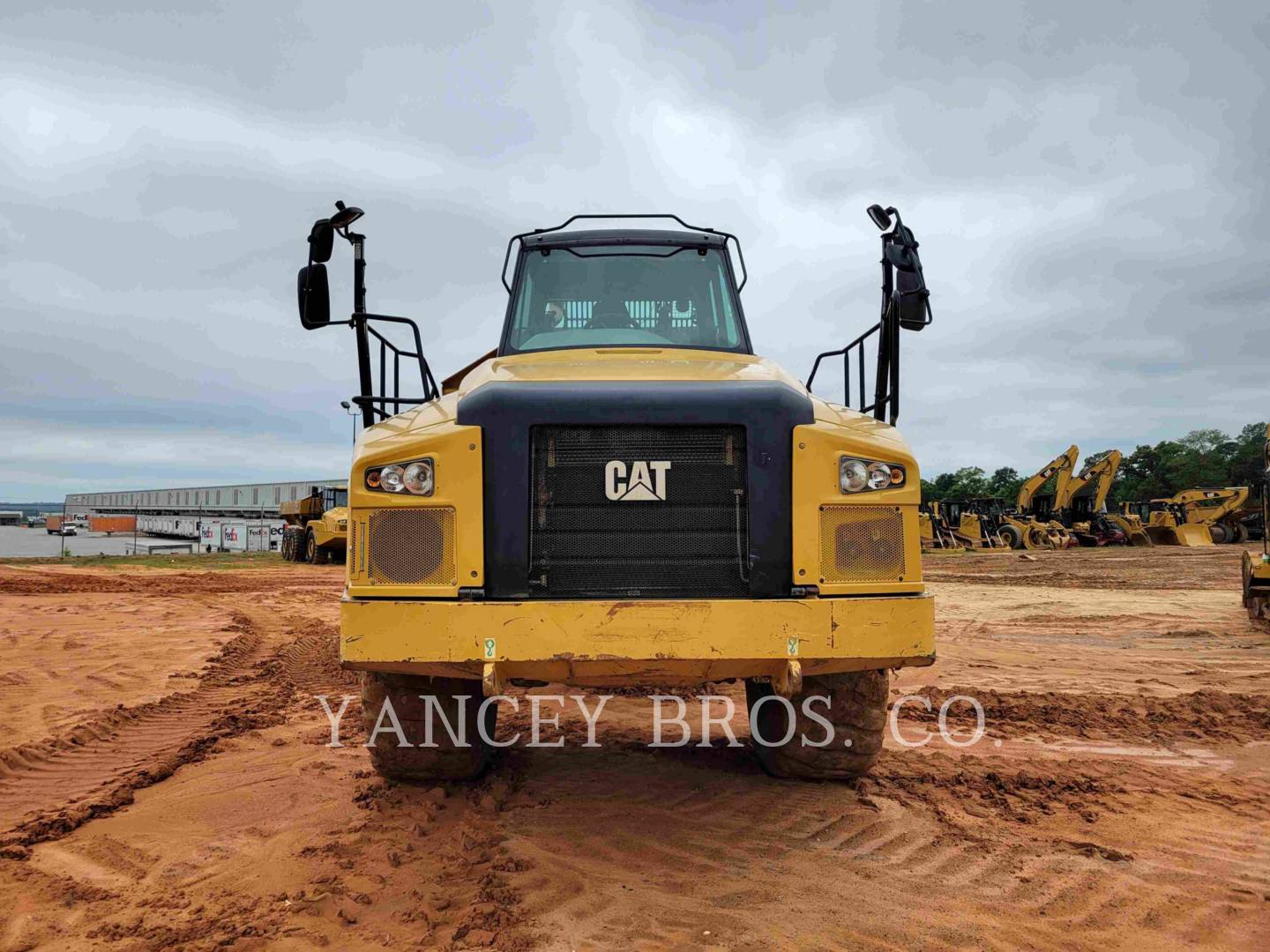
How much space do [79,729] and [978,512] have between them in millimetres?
33099

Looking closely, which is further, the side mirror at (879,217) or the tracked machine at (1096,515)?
the tracked machine at (1096,515)

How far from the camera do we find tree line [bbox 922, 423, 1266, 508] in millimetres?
59812

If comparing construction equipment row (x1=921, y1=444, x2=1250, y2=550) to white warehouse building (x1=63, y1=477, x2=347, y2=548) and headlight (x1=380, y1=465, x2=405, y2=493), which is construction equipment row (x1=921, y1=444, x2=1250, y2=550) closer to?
white warehouse building (x1=63, y1=477, x2=347, y2=548)

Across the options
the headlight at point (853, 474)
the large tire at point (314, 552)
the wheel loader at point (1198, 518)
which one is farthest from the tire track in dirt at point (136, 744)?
the wheel loader at point (1198, 518)

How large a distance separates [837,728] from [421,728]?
1976 mm

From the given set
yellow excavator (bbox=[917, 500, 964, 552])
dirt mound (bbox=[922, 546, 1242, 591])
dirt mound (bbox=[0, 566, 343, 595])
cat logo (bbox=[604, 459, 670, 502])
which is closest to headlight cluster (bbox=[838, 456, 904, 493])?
cat logo (bbox=[604, 459, 670, 502])

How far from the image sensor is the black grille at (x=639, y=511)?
358 centimetres

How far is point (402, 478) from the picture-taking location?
3537 millimetres

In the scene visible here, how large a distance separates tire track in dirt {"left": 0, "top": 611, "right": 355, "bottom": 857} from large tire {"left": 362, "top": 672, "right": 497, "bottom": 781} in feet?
4.32

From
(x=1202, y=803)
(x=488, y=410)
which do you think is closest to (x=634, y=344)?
(x=488, y=410)

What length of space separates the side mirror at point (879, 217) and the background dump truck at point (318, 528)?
22658mm

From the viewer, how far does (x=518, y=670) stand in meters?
3.45

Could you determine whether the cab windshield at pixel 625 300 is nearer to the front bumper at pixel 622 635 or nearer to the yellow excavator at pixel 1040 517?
the front bumper at pixel 622 635

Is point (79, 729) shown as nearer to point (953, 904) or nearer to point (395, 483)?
point (395, 483)
